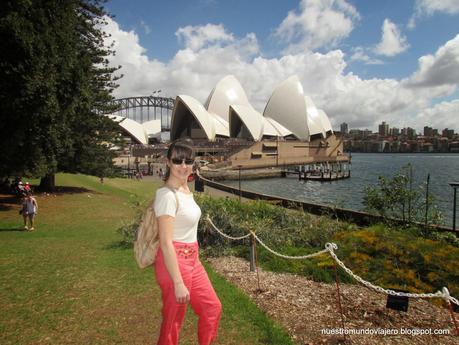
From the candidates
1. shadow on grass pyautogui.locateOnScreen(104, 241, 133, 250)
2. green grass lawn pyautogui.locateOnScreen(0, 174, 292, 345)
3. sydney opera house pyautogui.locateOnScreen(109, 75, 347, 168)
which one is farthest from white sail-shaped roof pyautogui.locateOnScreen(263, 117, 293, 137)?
green grass lawn pyautogui.locateOnScreen(0, 174, 292, 345)

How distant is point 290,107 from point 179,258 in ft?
236

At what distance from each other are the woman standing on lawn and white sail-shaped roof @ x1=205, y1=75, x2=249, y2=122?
6912cm

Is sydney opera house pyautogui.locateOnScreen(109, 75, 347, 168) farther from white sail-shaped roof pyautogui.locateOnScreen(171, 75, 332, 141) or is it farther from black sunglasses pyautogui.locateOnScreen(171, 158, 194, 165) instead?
black sunglasses pyautogui.locateOnScreen(171, 158, 194, 165)

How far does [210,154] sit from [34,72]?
163 ft

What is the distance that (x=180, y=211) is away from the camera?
2324 millimetres

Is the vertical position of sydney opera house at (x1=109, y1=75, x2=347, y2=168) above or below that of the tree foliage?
above

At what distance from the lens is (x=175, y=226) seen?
2346mm

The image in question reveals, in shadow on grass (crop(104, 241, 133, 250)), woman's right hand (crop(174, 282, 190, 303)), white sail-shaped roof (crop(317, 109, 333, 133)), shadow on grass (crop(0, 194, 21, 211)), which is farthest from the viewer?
white sail-shaped roof (crop(317, 109, 333, 133))

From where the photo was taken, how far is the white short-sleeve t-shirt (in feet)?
7.34

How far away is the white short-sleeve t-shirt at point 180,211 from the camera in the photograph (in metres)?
2.24

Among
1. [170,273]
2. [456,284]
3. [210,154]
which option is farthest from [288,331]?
[210,154]

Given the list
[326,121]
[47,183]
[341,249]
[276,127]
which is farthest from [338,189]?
[326,121]

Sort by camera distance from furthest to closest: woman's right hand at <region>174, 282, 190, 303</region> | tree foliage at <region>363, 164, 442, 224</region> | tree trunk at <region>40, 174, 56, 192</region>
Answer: tree trunk at <region>40, 174, 56, 192</region>, tree foliage at <region>363, 164, 442, 224</region>, woman's right hand at <region>174, 282, 190, 303</region>

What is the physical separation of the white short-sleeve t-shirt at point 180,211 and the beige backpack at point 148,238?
0.08 m
